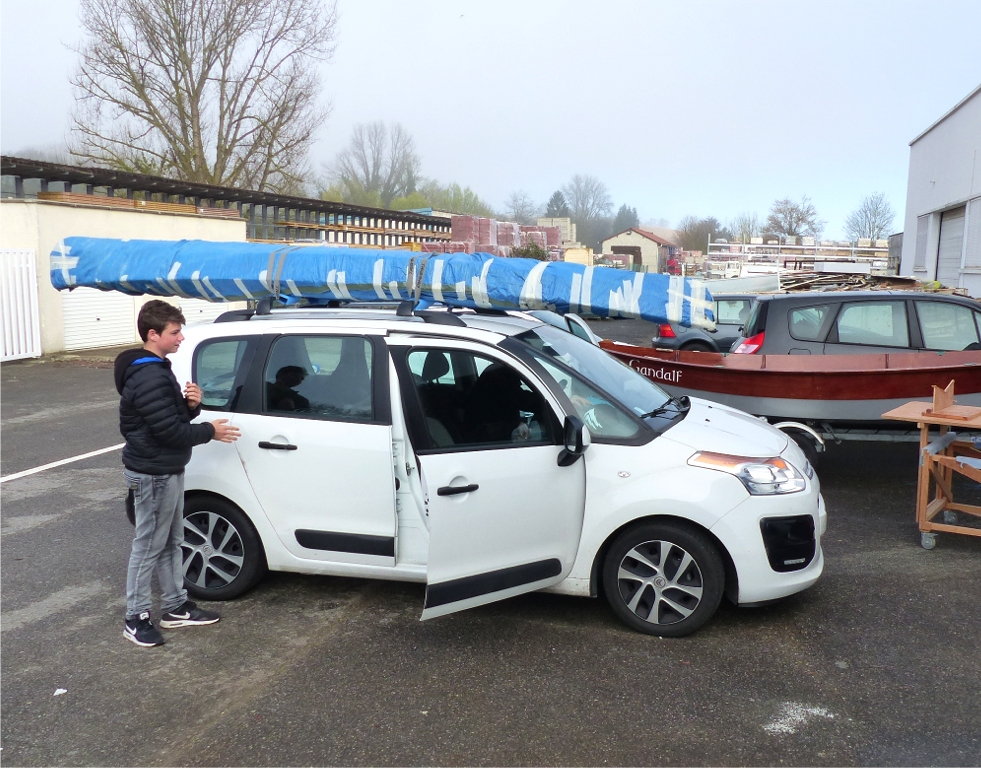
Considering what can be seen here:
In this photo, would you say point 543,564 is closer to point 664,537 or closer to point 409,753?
point 664,537

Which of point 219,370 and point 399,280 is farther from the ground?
point 399,280

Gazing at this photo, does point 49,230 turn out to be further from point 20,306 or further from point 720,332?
point 720,332

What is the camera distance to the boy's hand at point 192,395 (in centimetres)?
453

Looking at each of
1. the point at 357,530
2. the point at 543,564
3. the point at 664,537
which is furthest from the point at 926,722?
the point at 357,530

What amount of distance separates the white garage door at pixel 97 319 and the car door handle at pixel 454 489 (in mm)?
16886

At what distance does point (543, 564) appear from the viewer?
4465 millimetres

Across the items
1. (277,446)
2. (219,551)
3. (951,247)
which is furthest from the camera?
(951,247)

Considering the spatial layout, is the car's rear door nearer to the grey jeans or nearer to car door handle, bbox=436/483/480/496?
A: car door handle, bbox=436/483/480/496

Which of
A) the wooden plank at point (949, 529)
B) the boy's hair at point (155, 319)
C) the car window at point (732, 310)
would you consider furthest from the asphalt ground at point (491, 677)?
the car window at point (732, 310)

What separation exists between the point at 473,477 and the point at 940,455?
12.2ft

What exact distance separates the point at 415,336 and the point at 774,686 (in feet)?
8.53

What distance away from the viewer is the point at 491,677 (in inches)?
163

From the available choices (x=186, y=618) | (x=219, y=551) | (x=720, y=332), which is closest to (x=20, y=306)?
(x=720, y=332)

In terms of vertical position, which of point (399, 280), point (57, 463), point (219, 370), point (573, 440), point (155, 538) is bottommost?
point (57, 463)
